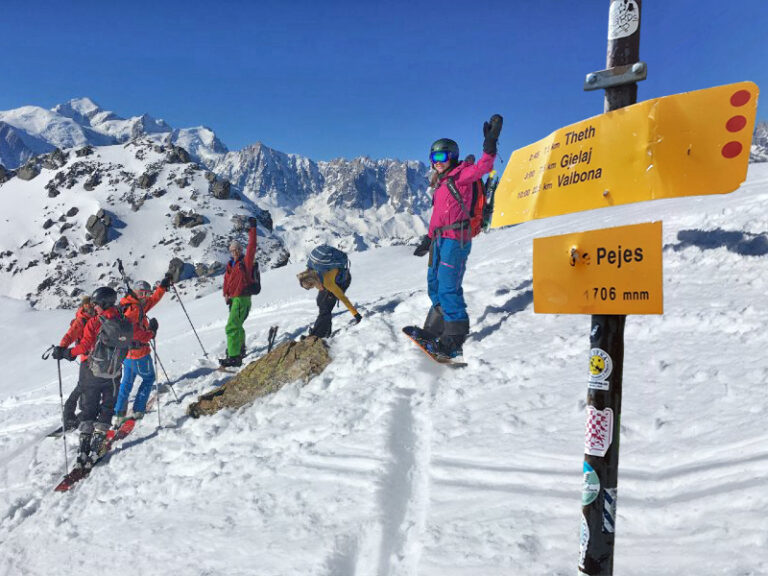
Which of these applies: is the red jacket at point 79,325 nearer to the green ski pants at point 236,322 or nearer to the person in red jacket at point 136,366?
the person in red jacket at point 136,366

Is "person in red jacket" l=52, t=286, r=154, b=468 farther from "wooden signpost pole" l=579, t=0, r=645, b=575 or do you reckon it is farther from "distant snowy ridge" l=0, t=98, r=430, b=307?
"distant snowy ridge" l=0, t=98, r=430, b=307

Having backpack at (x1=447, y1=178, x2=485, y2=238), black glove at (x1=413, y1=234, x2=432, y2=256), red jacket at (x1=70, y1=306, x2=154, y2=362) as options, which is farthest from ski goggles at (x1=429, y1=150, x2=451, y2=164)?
red jacket at (x1=70, y1=306, x2=154, y2=362)

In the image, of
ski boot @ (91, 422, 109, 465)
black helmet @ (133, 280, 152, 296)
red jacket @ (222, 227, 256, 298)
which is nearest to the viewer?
ski boot @ (91, 422, 109, 465)

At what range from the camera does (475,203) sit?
218 inches

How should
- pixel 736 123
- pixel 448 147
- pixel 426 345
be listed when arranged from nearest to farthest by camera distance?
1. pixel 736 123
2. pixel 448 147
3. pixel 426 345

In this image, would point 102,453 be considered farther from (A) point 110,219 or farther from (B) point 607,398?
(A) point 110,219

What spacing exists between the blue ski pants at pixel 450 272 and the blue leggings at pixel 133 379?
4984mm

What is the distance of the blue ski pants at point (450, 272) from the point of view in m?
5.63

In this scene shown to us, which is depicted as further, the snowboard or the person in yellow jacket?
the person in yellow jacket

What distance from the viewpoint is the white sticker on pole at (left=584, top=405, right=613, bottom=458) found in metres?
1.93

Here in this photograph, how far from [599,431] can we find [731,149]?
119 cm

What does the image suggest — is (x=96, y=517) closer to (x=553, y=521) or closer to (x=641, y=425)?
(x=553, y=521)

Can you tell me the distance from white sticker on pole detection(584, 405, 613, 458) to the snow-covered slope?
41.7 inches

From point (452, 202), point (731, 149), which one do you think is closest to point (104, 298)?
point (452, 202)
